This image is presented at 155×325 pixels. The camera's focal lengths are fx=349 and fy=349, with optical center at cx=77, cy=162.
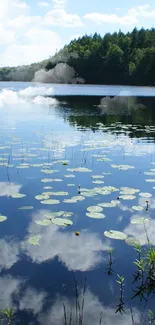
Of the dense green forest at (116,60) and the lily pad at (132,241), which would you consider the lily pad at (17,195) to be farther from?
the dense green forest at (116,60)

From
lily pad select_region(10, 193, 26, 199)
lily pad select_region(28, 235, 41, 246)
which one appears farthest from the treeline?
lily pad select_region(28, 235, 41, 246)

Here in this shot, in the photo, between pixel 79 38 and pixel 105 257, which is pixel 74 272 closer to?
pixel 105 257

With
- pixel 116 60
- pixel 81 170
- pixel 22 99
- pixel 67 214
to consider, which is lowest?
pixel 67 214

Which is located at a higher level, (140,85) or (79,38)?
(79,38)

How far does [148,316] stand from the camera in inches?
179

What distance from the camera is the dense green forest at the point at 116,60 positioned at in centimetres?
10050

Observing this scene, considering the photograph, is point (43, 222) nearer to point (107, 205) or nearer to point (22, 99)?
point (107, 205)

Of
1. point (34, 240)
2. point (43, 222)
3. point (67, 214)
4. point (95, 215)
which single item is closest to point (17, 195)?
point (67, 214)

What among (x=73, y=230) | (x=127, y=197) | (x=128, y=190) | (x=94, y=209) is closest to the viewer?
(x=73, y=230)

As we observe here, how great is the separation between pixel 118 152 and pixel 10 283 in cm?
959

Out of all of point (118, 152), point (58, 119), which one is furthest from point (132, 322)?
point (58, 119)

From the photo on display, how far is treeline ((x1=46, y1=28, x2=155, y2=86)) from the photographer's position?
100m

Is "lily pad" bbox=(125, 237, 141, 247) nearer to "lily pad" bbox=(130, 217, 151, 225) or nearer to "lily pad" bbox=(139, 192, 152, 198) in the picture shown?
"lily pad" bbox=(130, 217, 151, 225)

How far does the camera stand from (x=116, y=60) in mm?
110500
